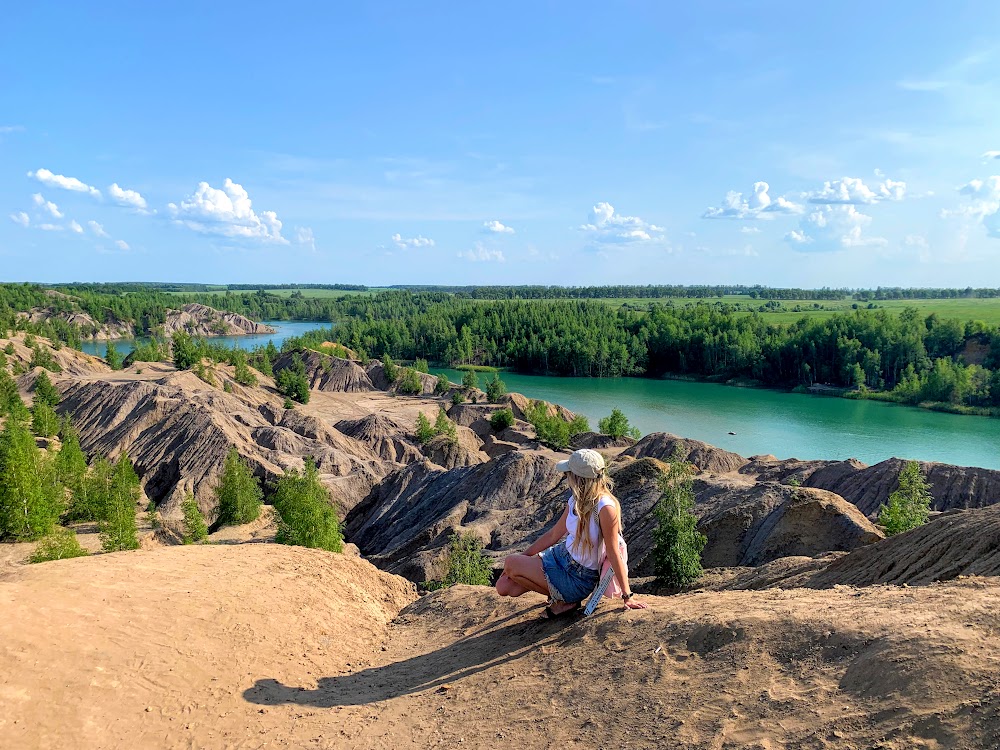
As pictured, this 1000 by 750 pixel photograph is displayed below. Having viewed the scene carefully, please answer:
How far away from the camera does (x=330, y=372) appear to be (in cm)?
8812

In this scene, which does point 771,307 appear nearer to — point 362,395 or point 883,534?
point 362,395

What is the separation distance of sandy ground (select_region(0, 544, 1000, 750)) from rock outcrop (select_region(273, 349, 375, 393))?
77.5m

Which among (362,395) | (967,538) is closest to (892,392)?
(362,395)

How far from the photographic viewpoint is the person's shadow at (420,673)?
778 centimetres

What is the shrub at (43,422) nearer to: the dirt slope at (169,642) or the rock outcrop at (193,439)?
the rock outcrop at (193,439)

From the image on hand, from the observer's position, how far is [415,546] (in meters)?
27.4

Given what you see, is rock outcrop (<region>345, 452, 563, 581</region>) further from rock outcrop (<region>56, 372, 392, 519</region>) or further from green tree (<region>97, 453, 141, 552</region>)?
green tree (<region>97, 453, 141, 552</region>)

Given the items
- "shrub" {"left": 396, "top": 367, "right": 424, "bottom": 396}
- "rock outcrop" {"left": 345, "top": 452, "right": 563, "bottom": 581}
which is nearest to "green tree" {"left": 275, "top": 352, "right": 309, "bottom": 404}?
"shrub" {"left": 396, "top": 367, "right": 424, "bottom": 396}

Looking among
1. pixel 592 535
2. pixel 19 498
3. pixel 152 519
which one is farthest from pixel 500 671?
pixel 152 519

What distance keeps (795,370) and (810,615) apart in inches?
3823

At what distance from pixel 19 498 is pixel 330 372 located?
6174 centimetres

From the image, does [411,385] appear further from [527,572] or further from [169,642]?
[527,572]

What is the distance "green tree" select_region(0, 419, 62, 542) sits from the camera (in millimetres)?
26547

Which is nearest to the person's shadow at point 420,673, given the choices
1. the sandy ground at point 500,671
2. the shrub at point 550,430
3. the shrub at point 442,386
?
the sandy ground at point 500,671
